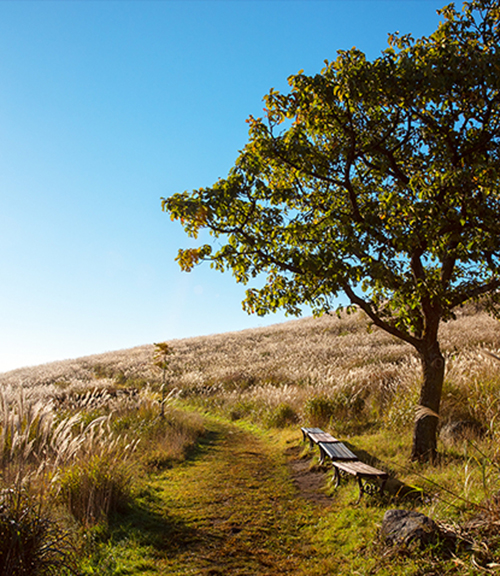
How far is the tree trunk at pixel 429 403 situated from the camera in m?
6.69

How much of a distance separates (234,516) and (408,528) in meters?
2.70

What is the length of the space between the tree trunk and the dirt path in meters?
1.96

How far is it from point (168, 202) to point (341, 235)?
Result: 315cm

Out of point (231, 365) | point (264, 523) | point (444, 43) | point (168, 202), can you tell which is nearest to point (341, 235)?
point (168, 202)

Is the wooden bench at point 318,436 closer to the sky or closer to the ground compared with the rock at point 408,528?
closer to the ground

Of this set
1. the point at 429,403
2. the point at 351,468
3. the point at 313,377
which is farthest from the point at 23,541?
the point at 313,377

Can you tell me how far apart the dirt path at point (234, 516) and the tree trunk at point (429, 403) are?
196cm

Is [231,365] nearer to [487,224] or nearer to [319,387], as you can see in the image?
[319,387]

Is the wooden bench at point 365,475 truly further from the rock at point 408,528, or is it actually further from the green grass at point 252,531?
the rock at point 408,528

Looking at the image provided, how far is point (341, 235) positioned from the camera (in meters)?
7.01

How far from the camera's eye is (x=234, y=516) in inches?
223

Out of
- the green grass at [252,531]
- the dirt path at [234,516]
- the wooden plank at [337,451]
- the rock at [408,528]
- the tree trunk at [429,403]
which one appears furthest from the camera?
the tree trunk at [429,403]

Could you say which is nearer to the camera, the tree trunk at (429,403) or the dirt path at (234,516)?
the dirt path at (234,516)

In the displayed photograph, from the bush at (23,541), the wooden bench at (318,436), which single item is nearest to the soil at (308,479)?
the wooden bench at (318,436)
